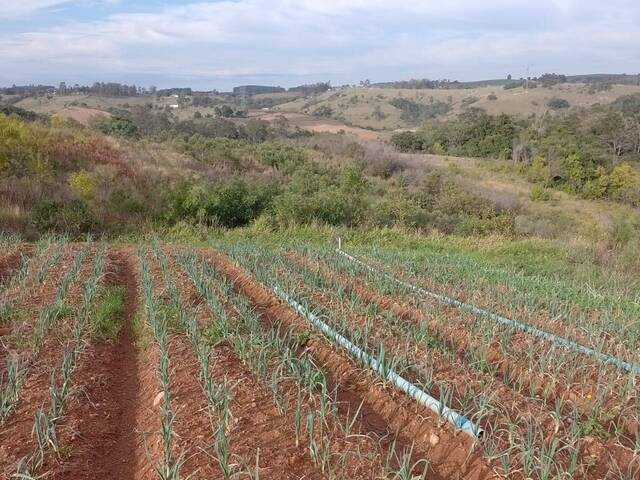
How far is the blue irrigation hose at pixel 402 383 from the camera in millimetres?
3732

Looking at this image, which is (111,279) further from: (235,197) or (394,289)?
(235,197)

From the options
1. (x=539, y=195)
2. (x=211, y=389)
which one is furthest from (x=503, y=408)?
(x=539, y=195)

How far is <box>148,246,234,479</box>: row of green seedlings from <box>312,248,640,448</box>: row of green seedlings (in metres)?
2.02

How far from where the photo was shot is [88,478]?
355 centimetres

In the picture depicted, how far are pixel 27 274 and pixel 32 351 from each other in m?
2.92

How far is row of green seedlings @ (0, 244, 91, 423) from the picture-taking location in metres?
4.01

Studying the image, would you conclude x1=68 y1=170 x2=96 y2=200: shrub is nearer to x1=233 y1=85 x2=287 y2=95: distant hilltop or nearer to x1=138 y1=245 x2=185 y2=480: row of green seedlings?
x1=138 y1=245 x2=185 y2=480: row of green seedlings

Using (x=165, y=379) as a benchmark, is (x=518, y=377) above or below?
below

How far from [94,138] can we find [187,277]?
18060mm

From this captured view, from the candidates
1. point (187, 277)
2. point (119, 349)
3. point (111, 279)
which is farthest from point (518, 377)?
point (111, 279)

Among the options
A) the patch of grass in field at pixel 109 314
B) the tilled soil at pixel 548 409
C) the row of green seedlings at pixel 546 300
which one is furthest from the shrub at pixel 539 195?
the patch of grass in field at pixel 109 314

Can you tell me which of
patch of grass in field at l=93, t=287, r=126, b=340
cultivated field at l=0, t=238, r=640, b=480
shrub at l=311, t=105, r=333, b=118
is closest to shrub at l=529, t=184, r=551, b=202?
cultivated field at l=0, t=238, r=640, b=480

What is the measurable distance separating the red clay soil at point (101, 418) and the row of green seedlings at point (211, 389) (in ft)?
1.78

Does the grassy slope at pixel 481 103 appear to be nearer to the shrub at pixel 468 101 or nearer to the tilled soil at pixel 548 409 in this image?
the shrub at pixel 468 101
